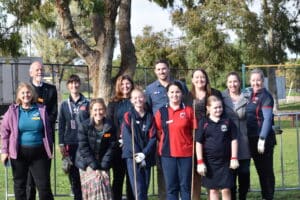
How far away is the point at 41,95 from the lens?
27.2 feet

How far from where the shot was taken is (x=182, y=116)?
24.9ft

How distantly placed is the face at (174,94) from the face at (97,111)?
2.92 feet

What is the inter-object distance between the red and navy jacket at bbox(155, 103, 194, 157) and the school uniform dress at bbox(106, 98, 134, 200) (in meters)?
0.61

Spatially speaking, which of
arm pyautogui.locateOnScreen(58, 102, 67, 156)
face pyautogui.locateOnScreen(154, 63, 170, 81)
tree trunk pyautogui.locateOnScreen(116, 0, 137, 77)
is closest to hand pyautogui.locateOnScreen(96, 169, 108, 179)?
arm pyautogui.locateOnScreen(58, 102, 67, 156)

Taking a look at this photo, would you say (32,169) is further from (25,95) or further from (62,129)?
(25,95)

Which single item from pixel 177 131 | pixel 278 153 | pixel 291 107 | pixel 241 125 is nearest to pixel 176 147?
pixel 177 131

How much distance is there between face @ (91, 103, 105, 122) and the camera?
7.73m

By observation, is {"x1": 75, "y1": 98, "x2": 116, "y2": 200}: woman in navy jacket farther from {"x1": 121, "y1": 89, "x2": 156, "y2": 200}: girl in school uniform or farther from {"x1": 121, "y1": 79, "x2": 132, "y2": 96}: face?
{"x1": 121, "y1": 79, "x2": 132, "y2": 96}: face

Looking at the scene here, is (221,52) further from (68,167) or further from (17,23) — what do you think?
(68,167)

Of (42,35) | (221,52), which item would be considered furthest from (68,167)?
(42,35)

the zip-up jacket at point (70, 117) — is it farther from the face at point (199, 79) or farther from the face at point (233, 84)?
the face at point (233, 84)

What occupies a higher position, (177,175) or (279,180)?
(177,175)

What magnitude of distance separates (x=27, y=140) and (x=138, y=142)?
1.41 meters

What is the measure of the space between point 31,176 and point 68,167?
1.74ft
